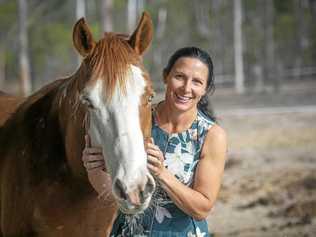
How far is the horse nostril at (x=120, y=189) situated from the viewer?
8.36ft

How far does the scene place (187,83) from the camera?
2969 millimetres

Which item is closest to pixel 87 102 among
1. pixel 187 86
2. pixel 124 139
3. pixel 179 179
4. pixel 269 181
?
pixel 124 139

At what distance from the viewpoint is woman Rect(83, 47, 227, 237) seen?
296cm

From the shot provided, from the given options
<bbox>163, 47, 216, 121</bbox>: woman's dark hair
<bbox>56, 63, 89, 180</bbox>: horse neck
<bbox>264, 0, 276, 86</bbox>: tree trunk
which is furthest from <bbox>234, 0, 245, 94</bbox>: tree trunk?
<bbox>163, 47, 216, 121</bbox>: woman's dark hair

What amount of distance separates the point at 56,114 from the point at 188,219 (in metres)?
0.97

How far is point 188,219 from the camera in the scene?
3.08m

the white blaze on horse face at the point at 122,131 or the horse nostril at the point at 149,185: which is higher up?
the white blaze on horse face at the point at 122,131

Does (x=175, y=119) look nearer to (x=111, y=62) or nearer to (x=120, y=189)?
(x=111, y=62)

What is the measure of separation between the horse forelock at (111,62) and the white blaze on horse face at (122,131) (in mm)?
22

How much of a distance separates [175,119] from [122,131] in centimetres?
49

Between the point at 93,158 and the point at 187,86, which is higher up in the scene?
the point at 187,86

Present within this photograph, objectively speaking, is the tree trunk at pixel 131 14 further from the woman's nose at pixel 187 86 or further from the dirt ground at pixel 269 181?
the woman's nose at pixel 187 86

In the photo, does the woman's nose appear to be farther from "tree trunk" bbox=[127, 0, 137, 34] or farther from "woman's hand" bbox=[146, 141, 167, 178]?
"tree trunk" bbox=[127, 0, 137, 34]

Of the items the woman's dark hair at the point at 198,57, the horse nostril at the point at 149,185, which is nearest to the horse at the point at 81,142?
the horse nostril at the point at 149,185
